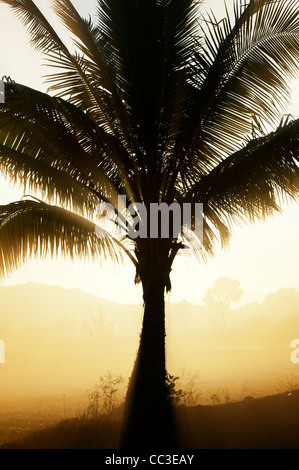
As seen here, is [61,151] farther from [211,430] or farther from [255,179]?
[211,430]

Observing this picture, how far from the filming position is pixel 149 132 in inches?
182

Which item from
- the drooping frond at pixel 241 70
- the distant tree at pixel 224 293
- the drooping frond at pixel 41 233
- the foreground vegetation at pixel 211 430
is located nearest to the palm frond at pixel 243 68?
the drooping frond at pixel 241 70

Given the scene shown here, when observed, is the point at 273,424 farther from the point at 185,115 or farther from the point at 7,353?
A: the point at 7,353

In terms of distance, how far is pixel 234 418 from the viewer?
15.1 feet

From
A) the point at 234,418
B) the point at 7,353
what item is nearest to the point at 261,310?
the point at 7,353

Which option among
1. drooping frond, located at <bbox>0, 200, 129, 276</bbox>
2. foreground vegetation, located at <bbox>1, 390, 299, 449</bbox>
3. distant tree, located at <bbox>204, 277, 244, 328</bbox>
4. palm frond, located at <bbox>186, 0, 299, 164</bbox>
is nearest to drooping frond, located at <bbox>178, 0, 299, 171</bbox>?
palm frond, located at <bbox>186, 0, 299, 164</bbox>

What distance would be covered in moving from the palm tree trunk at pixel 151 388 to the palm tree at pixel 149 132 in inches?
0.5

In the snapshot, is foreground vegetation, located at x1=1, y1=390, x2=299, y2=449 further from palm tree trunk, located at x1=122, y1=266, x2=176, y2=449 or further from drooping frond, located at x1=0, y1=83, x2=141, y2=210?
drooping frond, located at x1=0, y1=83, x2=141, y2=210

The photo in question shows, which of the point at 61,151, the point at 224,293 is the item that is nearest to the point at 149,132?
the point at 61,151

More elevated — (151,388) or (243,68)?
(243,68)

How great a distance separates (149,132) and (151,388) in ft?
11.3

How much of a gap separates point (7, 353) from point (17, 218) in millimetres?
36790

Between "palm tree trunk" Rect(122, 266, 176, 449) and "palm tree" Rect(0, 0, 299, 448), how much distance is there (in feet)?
0.05

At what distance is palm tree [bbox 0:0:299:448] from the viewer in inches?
163
